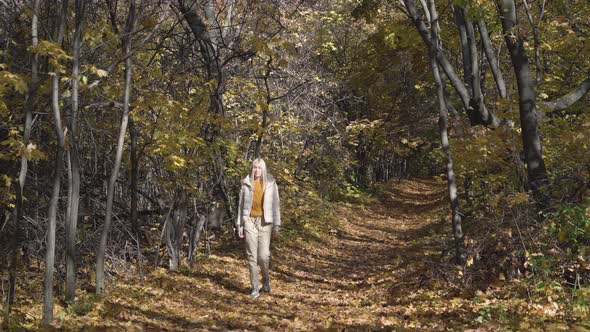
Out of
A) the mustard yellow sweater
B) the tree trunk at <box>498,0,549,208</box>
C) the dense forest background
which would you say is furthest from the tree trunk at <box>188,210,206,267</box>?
the tree trunk at <box>498,0,549,208</box>

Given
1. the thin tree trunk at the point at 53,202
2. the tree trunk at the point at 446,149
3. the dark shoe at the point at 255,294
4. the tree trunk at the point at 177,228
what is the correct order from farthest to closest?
the tree trunk at the point at 177,228
the tree trunk at the point at 446,149
the dark shoe at the point at 255,294
the thin tree trunk at the point at 53,202

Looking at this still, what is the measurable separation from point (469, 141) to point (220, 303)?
511cm

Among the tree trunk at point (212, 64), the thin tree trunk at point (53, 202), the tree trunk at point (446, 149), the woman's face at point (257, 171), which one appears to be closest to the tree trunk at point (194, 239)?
the tree trunk at point (212, 64)

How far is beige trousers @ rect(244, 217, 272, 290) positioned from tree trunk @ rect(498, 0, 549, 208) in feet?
12.9

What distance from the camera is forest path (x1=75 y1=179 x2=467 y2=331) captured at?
6.44m

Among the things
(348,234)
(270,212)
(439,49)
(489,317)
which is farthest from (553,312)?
(348,234)

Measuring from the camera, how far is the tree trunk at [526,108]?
7.76 m

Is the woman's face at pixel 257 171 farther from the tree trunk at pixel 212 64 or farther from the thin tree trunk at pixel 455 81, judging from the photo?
the thin tree trunk at pixel 455 81

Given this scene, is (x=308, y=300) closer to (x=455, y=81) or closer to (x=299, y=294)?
(x=299, y=294)

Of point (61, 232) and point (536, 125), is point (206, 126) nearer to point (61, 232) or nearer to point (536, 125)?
point (61, 232)

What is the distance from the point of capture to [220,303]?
7.60 meters

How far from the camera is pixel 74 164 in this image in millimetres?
6340

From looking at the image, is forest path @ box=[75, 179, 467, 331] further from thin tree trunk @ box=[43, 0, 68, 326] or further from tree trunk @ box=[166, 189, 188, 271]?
thin tree trunk @ box=[43, 0, 68, 326]

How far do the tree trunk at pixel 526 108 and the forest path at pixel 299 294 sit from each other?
2.03m
